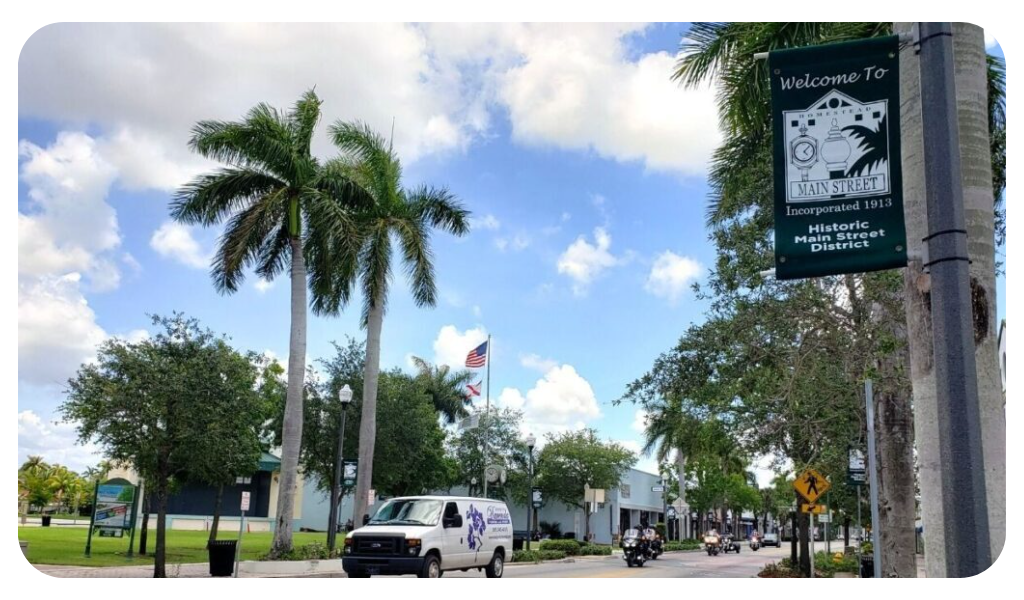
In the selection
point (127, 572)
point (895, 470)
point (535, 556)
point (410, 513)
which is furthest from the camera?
point (535, 556)

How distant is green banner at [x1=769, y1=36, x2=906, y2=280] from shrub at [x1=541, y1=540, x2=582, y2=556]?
34021 millimetres

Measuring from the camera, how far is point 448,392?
2557 inches

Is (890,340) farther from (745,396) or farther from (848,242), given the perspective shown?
(848,242)

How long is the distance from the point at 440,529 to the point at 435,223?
695 inches

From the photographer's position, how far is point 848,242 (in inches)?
257

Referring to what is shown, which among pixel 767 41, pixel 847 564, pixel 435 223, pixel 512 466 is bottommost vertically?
pixel 847 564

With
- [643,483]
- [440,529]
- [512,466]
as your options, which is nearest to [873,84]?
[440,529]

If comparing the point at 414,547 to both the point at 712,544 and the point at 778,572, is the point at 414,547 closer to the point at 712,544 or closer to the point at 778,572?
the point at 778,572

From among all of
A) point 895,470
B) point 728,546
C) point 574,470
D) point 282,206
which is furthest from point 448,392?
point 895,470

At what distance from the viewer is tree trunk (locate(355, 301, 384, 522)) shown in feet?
101

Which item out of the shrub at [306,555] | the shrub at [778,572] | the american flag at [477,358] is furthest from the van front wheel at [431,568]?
the american flag at [477,358]

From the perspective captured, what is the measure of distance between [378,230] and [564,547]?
18277 mm

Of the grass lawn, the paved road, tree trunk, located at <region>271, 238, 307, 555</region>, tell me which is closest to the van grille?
the paved road

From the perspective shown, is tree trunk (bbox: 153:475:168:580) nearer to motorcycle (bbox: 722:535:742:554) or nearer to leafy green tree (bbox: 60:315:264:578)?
leafy green tree (bbox: 60:315:264:578)
